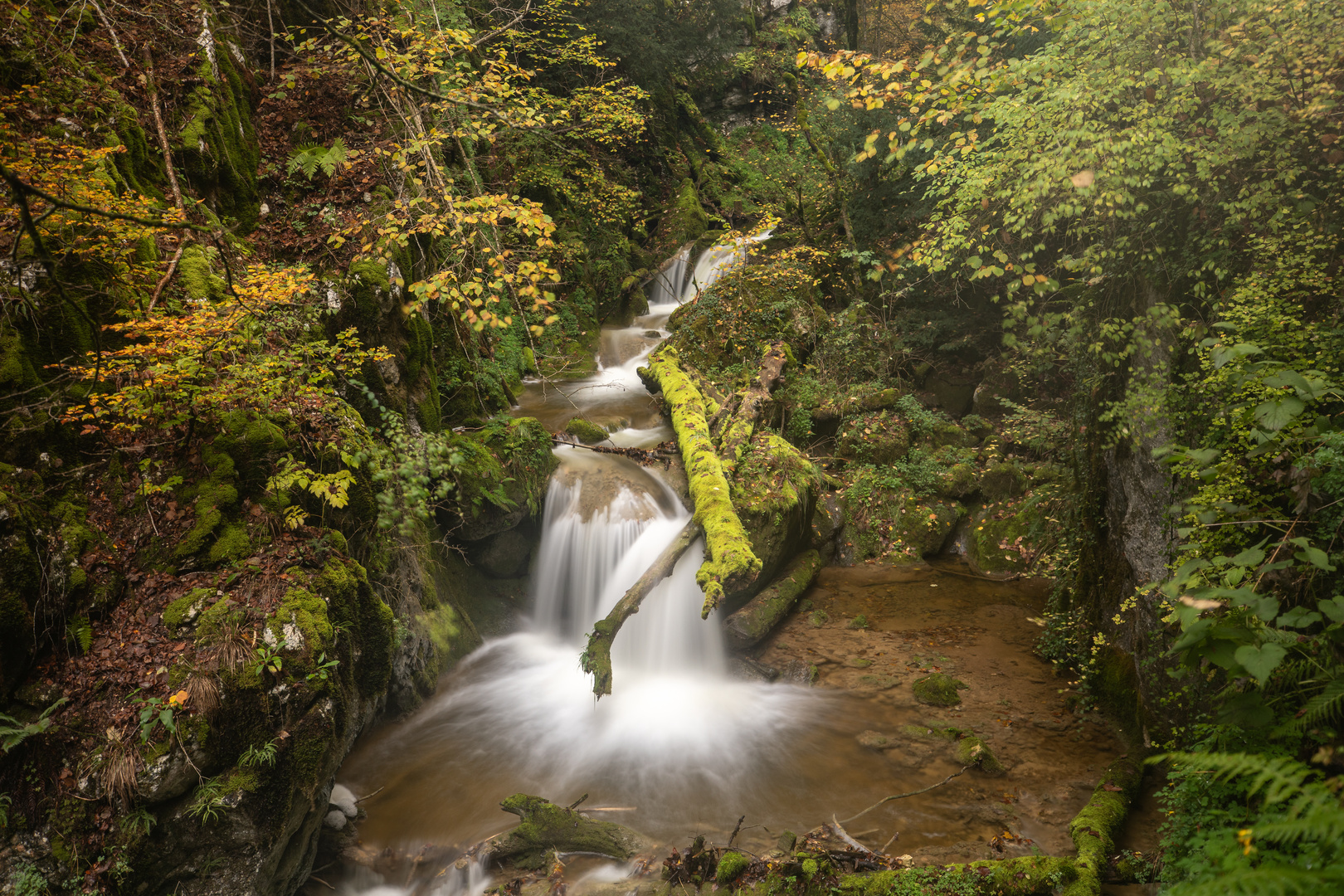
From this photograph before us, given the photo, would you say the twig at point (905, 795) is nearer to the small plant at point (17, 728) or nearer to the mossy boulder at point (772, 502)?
the mossy boulder at point (772, 502)

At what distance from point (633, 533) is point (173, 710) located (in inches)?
222

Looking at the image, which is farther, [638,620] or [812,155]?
[812,155]

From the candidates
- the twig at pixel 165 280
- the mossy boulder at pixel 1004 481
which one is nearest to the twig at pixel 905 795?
the mossy boulder at pixel 1004 481

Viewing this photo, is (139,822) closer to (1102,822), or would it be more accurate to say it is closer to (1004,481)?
(1102,822)

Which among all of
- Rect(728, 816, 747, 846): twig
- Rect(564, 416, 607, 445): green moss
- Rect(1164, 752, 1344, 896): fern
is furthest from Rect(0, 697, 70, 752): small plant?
Rect(564, 416, 607, 445): green moss

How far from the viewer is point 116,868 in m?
3.44

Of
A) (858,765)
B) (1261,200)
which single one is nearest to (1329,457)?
(1261,200)

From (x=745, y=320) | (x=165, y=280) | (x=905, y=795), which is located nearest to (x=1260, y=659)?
(x=905, y=795)

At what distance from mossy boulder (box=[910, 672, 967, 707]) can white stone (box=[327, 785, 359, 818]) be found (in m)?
5.64

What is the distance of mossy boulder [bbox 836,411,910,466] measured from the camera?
36.5 ft

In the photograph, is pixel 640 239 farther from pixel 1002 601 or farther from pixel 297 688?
pixel 297 688

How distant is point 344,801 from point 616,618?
2.85 m

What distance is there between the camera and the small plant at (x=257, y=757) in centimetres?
385

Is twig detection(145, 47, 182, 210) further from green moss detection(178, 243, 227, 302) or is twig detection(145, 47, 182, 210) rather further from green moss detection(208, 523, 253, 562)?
green moss detection(208, 523, 253, 562)
